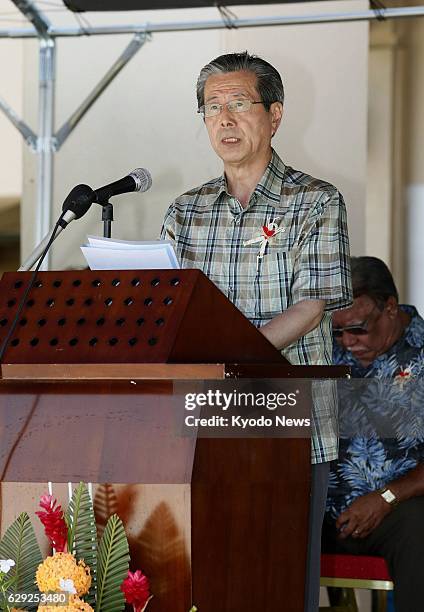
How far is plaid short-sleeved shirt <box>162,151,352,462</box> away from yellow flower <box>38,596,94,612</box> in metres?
0.62

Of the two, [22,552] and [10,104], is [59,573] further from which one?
[10,104]

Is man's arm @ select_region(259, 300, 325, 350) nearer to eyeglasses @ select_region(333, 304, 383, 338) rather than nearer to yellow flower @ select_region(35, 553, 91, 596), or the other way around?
yellow flower @ select_region(35, 553, 91, 596)

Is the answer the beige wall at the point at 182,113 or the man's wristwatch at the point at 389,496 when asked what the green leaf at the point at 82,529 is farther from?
the beige wall at the point at 182,113

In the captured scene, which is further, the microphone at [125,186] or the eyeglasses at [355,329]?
the eyeglasses at [355,329]

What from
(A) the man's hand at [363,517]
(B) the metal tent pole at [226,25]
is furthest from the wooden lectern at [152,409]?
(B) the metal tent pole at [226,25]

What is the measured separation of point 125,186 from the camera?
2301 millimetres

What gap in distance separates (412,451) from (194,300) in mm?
1746

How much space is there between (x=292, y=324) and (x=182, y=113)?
3.00 metres

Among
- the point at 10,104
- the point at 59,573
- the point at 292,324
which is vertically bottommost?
the point at 59,573

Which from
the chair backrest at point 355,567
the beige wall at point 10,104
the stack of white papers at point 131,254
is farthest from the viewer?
the beige wall at point 10,104

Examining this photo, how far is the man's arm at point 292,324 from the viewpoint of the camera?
224cm

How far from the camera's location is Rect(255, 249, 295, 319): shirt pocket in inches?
94.3

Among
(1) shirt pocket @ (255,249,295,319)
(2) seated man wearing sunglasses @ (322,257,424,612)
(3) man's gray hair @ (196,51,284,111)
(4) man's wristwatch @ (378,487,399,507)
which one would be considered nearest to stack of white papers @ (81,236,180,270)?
(1) shirt pocket @ (255,249,295,319)

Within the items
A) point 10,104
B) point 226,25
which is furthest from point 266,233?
point 10,104
